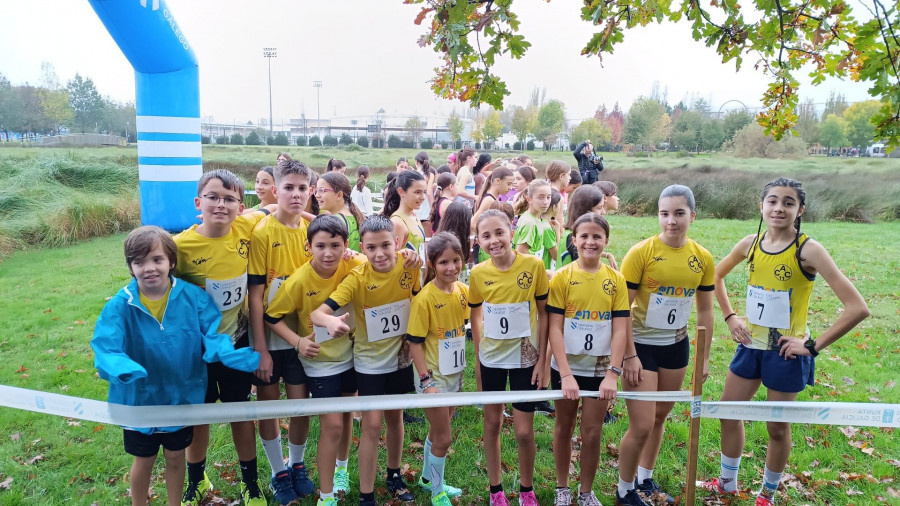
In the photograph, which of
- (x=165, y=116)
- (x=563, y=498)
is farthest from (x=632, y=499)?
(x=165, y=116)

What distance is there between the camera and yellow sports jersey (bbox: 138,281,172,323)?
276 centimetres

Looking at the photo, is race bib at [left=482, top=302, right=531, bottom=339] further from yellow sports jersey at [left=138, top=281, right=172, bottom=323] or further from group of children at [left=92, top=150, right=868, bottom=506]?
yellow sports jersey at [left=138, top=281, right=172, bottom=323]

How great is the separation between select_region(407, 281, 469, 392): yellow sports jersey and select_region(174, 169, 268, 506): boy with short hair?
40.2 inches

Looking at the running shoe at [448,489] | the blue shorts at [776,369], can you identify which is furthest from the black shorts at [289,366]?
the blue shorts at [776,369]

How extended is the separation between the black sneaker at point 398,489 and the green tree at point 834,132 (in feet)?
136

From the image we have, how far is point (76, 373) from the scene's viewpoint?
5512 mm

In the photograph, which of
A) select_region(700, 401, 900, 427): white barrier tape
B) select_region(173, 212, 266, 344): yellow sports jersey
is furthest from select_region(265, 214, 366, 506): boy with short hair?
select_region(700, 401, 900, 427): white barrier tape

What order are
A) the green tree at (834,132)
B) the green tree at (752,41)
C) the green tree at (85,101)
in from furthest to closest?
1. the green tree at (834,132)
2. the green tree at (85,101)
3. the green tree at (752,41)

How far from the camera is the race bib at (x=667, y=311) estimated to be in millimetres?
3270

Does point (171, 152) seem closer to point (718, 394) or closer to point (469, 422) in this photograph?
point (469, 422)

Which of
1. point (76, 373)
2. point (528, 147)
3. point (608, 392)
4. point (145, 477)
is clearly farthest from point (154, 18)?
point (528, 147)

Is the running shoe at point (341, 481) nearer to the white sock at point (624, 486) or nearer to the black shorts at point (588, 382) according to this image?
the black shorts at point (588, 382)

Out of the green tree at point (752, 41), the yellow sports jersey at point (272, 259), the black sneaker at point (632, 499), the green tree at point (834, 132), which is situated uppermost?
the green tree at point (834, 132)

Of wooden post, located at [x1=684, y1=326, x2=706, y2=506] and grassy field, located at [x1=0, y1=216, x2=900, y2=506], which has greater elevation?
wooden post, located at [x1=684, y1=326, x2=706, y2=506]
